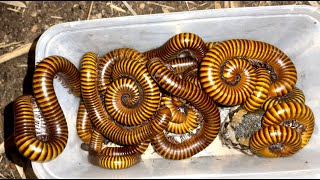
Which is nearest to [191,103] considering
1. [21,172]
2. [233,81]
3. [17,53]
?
[233,81]

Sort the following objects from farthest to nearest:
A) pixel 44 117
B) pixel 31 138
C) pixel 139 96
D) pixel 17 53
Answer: pixel 17 53 < pixel 139 96 < pixel 44 117 < pixel 31 138

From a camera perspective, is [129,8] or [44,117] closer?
[44,117]

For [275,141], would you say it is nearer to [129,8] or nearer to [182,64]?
[182,64]

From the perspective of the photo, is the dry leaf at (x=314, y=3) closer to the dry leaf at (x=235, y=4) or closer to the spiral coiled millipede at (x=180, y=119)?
the dry leaf at (x=235, y=4)

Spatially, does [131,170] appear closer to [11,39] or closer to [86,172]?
[86,172]

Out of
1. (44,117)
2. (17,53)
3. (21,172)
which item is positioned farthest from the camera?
(17,53)

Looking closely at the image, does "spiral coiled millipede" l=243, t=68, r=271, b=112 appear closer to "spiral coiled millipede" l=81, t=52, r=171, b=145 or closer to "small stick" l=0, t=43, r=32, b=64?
"spiral coiled millipede" l=81, t=52, r=171, b=145
